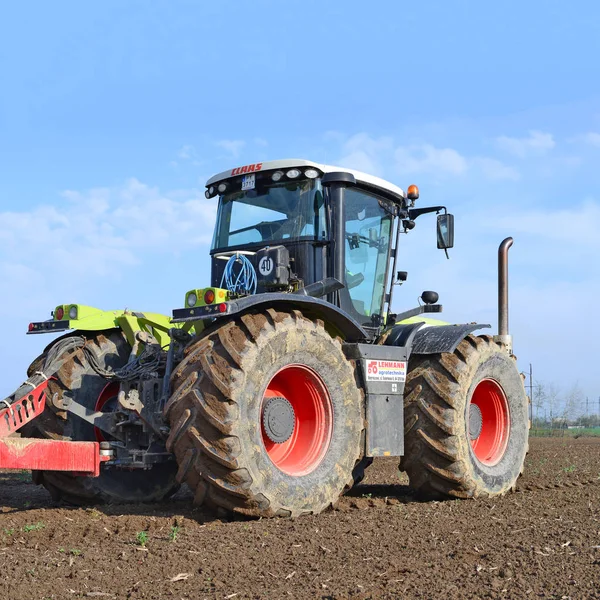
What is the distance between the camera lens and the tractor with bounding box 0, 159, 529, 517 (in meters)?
6.01

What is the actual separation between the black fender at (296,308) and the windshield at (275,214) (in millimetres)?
831

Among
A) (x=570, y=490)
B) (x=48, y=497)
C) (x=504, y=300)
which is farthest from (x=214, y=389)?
(x=504, y=300)

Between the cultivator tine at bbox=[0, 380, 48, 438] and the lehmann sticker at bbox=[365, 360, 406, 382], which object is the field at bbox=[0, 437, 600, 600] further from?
the lehmann sticker at bbox=[365, 360, 406, 382]

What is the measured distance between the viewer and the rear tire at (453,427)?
7598 mm

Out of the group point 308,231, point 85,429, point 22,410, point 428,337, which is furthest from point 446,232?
point 22,410

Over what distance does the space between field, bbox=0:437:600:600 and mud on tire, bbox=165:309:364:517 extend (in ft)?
0.79

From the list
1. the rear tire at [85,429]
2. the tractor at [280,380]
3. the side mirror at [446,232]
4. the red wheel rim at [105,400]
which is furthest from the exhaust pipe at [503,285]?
the red wheel rim at [105,400]

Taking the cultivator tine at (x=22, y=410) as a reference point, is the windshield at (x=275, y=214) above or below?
above

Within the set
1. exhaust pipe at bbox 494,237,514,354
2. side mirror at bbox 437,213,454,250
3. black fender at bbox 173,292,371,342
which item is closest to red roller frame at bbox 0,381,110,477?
black fender at bbox 173,292,371,342

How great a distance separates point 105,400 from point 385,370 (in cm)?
257

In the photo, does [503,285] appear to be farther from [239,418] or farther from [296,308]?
[239,418]

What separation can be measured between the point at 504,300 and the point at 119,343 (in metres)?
4.74

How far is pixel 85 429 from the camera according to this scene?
7.32 metres

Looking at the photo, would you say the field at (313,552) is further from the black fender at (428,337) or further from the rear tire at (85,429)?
the black fender at (428,337)
